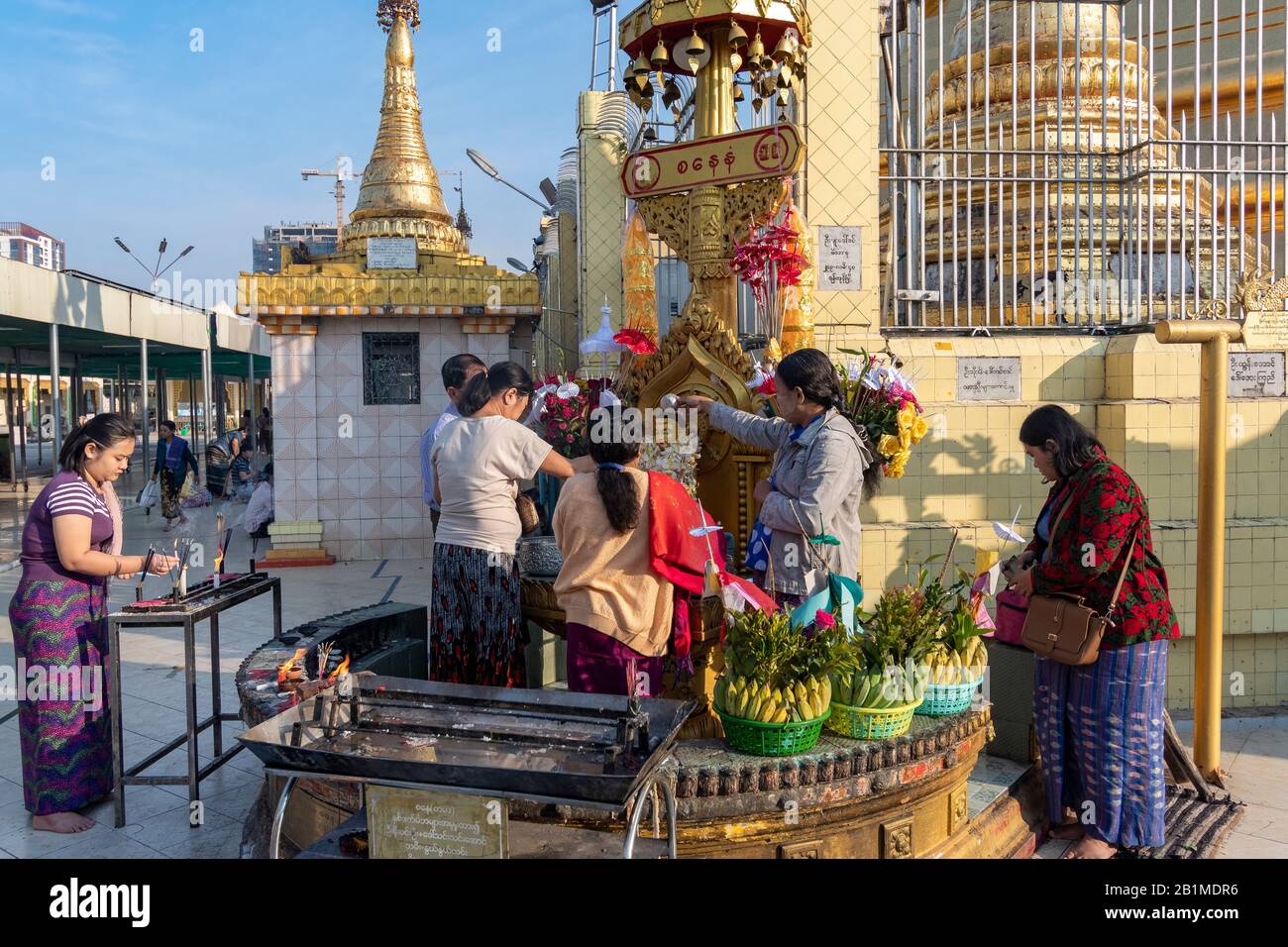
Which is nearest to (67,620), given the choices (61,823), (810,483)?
(61,823)

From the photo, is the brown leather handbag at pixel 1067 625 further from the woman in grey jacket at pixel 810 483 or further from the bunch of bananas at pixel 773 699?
the bunch of bananas at pixel 773 699

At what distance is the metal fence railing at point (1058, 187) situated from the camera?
6477 millimetres

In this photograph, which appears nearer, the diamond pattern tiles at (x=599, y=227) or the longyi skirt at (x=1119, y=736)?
the longyi skirt at (x=1119, y=736)

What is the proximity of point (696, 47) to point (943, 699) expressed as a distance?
3190 millimetres

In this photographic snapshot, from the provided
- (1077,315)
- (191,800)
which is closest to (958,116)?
(1077,315)

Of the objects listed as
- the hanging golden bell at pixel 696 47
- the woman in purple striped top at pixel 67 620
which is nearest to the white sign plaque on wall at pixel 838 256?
the hanging golden bell at pixel 696 47

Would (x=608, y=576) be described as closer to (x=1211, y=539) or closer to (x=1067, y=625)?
(x=1067, y=625)

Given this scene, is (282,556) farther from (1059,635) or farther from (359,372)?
(1059,635)

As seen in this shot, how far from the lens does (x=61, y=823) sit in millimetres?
4164

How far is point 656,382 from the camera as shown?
15.0 feet

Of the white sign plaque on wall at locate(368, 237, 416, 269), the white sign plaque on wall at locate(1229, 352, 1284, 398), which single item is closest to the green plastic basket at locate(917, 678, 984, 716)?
the white sign plaque on wall at locate(1229, 352, 1284, 398)

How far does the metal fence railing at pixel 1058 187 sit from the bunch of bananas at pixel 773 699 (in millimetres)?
3840

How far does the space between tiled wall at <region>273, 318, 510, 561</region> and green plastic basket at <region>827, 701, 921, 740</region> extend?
8.33 meters

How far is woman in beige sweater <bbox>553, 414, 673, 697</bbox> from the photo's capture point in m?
3.44
